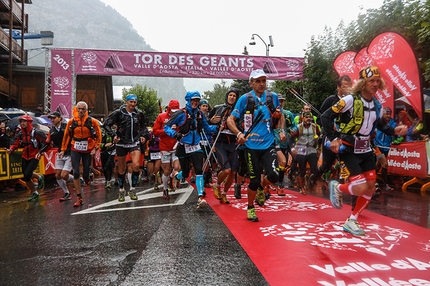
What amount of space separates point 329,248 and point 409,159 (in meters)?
7.59

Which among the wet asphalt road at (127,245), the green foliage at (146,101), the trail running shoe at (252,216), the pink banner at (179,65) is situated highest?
the green foliage at (146,101)

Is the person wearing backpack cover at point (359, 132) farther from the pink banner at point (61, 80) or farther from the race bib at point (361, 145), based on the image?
the pink banner at point (61, 80)

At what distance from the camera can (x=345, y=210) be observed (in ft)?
22.6

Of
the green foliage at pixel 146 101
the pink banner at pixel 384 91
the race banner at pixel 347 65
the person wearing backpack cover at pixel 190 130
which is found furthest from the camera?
the green foliage at pixel 146 101

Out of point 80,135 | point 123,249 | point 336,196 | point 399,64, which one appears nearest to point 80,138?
point 80,135

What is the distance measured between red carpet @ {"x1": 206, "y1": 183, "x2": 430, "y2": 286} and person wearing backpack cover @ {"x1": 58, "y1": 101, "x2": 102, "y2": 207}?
3350mm

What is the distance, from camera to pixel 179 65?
21.5 m

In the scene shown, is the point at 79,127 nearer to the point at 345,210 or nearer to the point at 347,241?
the point at 345,210

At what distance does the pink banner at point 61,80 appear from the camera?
20.7 meters

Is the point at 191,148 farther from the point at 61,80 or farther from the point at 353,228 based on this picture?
the point at 61,80

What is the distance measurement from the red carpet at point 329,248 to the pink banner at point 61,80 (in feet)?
53.2

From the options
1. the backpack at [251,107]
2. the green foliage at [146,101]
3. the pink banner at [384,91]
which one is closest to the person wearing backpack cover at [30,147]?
the backpack at [251,107]

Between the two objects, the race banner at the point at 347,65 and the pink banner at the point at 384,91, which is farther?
the race banner at the point at 347,65

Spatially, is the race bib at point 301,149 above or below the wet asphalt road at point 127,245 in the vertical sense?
above
